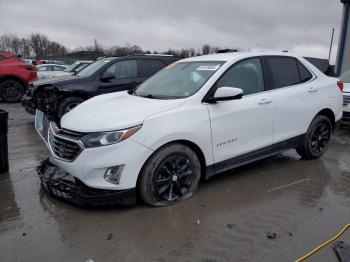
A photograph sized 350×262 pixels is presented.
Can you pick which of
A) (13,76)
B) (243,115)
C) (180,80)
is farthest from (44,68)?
(243,115)

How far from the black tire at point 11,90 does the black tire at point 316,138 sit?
32.9 ft

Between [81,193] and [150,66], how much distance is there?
5535 mm

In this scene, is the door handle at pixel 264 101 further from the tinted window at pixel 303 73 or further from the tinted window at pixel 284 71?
the tinted window at pixel 303 73

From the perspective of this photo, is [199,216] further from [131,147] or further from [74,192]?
[74,192]

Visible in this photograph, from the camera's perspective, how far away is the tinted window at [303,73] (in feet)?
17.2

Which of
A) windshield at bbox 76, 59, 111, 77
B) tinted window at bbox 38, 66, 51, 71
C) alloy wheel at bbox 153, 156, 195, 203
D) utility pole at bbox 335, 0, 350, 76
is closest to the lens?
alloy wheel at bbox 153, 156, 195, 203

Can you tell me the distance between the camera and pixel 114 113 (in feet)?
12.6

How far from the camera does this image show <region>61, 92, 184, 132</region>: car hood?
3.58 metres

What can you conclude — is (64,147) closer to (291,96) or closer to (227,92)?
(227,92)

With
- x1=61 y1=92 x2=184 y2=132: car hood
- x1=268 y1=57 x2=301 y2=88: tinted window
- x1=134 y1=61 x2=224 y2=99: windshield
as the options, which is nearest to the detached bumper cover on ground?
x1=61 y1=92 x2=184 y2=132: car hood

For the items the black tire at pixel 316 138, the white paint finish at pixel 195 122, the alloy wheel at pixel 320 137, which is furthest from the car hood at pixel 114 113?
the alloy wheel at pixel 320 137

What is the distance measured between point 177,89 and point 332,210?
2258 millimetres

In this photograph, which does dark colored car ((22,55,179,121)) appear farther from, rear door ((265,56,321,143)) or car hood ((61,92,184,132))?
rear door ((265,56,321,143))

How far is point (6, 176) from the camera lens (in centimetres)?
492
